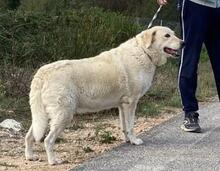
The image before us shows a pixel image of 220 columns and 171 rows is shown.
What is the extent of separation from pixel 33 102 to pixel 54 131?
1.18ft

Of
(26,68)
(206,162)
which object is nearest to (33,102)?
(206,162)

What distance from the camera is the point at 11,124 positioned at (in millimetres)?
7504

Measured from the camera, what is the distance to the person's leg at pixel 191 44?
7.09 meters

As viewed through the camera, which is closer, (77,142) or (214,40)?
(77,142)

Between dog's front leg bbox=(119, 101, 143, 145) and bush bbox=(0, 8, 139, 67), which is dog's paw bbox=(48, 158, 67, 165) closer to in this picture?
dog's front leg bbox=(119, 101, 143, 145)

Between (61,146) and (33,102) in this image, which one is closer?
(33,102)

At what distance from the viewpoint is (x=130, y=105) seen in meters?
6.86

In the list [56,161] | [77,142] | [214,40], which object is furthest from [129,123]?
[214,40]

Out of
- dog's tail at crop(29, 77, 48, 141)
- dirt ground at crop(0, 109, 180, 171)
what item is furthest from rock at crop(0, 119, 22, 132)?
dog's tail at crop(29, 77, 48, 141)

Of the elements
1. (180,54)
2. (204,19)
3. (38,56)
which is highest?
(204,19)

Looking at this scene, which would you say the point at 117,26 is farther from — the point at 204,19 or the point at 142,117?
the point at 204,19

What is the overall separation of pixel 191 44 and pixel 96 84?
139 centimetres

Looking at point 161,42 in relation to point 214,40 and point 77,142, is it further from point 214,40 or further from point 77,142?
point 77,142

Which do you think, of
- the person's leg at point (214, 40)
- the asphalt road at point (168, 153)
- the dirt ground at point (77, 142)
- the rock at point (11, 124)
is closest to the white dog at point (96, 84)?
the dirt ground at point (77, 142)
